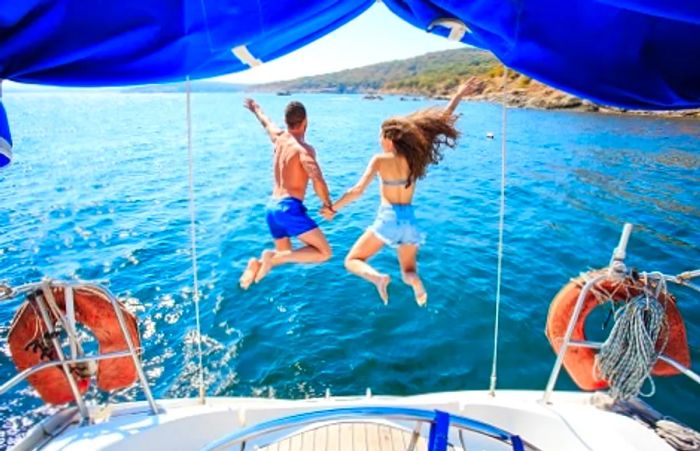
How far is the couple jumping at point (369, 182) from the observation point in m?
3.50

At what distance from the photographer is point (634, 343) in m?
2.90

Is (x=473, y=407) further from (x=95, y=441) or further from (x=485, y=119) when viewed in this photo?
(x=485, y=119)

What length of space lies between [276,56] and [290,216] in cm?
128

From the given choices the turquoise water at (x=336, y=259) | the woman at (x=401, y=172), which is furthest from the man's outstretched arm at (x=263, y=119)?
the turquoise water at (x=336, y=259)

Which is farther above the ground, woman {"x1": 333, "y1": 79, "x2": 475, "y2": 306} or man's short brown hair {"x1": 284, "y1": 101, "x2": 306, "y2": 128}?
man's short brown hair {"x1": 284, "y1": 101, "x2": 306, "y2": 128}

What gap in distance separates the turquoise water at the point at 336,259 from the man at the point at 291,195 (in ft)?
7.13

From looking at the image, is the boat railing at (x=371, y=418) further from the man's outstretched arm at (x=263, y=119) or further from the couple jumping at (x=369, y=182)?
the man's outstretched arm at (x=263, y=119)

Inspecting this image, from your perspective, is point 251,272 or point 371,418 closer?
point 371,418

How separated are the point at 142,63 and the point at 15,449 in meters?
2.28

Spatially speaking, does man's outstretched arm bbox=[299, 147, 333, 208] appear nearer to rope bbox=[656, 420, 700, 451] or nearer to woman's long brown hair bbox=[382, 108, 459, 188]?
woman's long brown hair bbox=[382, 108, 459, 188]

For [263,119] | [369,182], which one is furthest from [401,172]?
[263,119]

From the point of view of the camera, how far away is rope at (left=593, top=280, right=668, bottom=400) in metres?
2.87

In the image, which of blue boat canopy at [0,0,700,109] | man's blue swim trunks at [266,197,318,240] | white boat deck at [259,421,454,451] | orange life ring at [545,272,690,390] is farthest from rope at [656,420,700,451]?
man's blue swim trunks at [266,197,318,240]

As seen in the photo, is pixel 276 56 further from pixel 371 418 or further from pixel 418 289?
pixel 371 418
